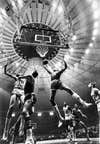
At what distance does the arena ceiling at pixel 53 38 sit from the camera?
16.3 ft

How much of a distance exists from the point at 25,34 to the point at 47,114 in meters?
2.23

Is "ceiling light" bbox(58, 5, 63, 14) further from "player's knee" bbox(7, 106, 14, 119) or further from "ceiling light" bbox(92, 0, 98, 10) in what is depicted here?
"player's knee" bbox(7, 106, 14, 119)

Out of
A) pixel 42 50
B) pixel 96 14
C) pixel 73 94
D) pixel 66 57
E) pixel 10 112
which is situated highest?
pixel 96 14

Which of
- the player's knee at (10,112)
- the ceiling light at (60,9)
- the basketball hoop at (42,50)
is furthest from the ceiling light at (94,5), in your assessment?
the player's knee at (10,112)

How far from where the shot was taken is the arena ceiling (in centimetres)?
498

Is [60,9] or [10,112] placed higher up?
[60,9]

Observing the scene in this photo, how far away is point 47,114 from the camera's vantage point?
5.03 metres

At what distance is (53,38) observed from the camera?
526 cm

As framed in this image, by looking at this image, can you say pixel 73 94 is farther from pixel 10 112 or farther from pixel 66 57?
pixel 10 112

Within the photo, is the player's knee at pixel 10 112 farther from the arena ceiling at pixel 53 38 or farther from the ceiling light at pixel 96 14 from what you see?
the ceiling light at pixel 96 14

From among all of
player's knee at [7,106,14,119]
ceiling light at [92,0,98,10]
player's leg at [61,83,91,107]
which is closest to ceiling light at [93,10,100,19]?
ceiling light at [92,0,98,10]

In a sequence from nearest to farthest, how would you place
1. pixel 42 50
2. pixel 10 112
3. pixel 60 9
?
pixel 10 112, pixel 42 50, pixel 60 9

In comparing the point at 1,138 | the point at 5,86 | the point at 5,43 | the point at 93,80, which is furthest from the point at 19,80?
the point at 93,80

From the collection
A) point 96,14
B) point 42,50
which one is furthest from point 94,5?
point 42,50
